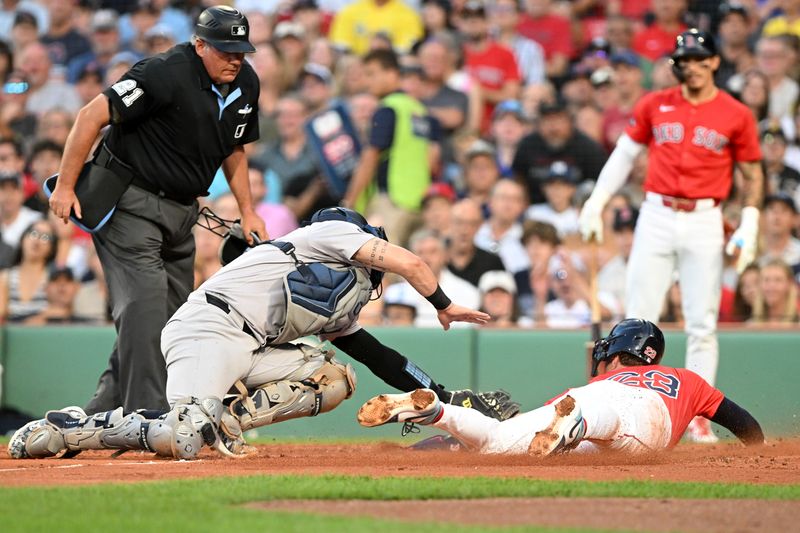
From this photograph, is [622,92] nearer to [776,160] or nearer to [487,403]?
[776,160]

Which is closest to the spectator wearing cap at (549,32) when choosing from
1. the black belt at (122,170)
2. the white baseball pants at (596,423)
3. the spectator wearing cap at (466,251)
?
the spectator wearing cap at (466,251)

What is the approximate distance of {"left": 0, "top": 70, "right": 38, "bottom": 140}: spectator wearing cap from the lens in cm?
1406

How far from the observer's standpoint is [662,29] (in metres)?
13.5

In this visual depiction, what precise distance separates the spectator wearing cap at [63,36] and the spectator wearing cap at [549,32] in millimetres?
5356

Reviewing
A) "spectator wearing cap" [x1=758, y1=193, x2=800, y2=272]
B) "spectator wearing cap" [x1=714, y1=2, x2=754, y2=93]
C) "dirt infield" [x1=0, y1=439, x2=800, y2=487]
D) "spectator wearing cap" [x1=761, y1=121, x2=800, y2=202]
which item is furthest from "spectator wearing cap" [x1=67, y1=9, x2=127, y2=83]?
"dirt infield" [x1=0, y1=439, x2=800, y2=487]

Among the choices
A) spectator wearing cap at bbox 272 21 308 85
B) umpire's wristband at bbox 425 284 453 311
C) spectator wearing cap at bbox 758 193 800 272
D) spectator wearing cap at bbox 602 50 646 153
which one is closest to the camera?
umpire's wristband at bbox 425 284 453 311

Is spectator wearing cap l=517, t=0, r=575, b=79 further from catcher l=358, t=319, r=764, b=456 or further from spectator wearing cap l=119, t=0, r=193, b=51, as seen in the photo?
catcher l=358, t=319, r=764, b=456

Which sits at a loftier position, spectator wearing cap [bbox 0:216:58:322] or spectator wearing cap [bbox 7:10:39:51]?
spectator wearing cap [bbox 7:10:39:51]

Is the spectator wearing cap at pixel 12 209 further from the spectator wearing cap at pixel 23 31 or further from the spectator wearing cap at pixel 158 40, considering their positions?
the spectator wearing cap at pixel 23 31

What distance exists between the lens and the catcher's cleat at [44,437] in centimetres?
673

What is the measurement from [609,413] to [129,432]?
242cm

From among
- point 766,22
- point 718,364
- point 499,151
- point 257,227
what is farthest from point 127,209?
point 766,22

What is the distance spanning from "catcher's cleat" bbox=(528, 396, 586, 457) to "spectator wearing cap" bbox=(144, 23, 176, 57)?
9.07 m

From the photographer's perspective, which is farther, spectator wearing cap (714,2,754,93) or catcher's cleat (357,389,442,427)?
spectator wearing cap (714,2,754,93)
